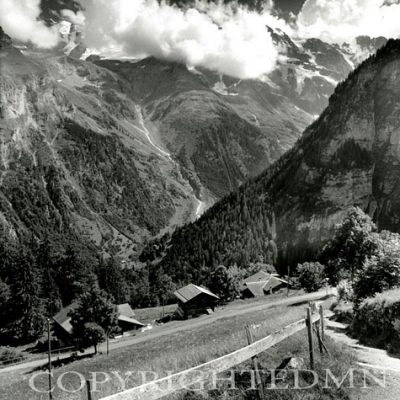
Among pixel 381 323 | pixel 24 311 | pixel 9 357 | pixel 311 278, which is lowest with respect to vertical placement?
pixel 9 357

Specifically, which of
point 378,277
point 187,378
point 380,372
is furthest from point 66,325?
point 187,378

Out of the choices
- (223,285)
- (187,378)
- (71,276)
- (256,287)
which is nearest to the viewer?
(187,378)

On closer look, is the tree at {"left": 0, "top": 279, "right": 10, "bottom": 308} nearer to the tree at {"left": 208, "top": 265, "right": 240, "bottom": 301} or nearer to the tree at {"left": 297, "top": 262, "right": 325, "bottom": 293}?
the tree at {"left": 208, "top": 265, "right": 240, "bottom": 301}

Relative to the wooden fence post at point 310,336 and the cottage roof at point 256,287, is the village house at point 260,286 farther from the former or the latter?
the wooden fence post at point 310,336

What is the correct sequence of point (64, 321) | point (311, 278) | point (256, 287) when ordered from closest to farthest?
point (64, 321) → point (311, 278) → point (256, 287)

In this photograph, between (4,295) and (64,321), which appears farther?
(4,295)

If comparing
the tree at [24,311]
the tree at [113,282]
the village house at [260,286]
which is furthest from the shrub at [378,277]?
the tree at [113,282]

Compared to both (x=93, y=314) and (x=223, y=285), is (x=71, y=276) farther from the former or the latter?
(x=93, y=314)
